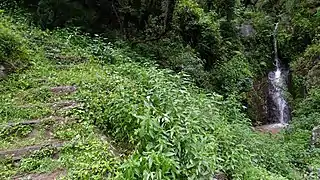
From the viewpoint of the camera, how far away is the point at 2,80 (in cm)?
509

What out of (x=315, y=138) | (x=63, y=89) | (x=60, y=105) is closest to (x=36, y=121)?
(x=60, y=105)

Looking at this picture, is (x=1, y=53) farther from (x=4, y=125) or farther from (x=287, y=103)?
(x=287, y=103)

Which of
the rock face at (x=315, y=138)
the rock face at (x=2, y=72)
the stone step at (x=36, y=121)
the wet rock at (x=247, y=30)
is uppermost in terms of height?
the wet rock at (x=247, y=30)

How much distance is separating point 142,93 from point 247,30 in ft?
41.1

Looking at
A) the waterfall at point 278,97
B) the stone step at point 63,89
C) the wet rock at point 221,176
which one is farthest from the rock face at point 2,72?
the waterfall at point 278,97

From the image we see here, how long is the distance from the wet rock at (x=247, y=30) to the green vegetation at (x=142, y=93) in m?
2.10

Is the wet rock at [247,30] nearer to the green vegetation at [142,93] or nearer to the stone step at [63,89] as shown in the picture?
the green vegetation at [142,93]

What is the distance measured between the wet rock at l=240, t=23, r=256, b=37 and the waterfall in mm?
2096

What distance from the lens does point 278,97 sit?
1300 centimetres

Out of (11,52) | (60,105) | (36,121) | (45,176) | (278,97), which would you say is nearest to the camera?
(45,176)

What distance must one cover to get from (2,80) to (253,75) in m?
9.88

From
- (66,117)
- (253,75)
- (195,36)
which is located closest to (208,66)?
(195,36)

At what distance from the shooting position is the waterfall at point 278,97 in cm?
1255

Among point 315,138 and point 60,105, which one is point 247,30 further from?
point 60,105
